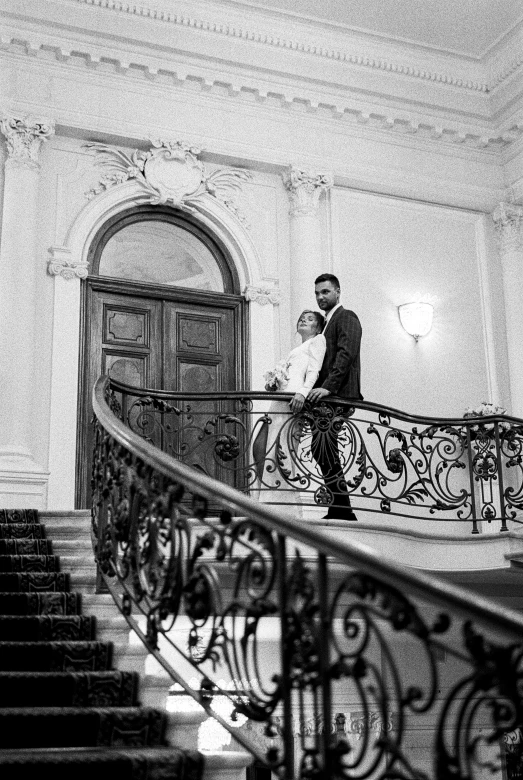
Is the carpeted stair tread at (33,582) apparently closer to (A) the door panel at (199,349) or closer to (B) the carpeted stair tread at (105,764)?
(B) the carpeted stair tread at (105,764)

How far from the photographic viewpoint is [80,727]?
4.28 meters

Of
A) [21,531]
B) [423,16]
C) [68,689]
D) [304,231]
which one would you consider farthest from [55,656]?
[423,16]

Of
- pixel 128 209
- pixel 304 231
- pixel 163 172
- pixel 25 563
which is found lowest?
pixel 25 563

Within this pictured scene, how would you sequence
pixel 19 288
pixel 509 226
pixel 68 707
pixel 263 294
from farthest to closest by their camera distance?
1. pixel 509 226
2. pixel 263 294
3. pixel 19 288
4. pixel 68 707

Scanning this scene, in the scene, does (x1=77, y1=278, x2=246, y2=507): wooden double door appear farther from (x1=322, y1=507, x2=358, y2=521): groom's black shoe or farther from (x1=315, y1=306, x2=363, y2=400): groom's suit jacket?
(x1=322, y1=507, x2=358, y2=521): groom's black shoe

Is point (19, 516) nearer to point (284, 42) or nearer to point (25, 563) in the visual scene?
point (25, 563)

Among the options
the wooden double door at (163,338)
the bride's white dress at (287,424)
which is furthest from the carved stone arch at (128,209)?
the bride's white dress at (287,424)

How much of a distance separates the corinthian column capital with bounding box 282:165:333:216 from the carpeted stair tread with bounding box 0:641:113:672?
7506mm

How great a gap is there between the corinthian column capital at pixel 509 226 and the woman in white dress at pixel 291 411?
4.54 metres

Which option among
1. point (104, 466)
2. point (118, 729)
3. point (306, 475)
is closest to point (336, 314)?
point (306, 475)

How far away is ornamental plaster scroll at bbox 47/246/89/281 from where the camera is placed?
10430 mm

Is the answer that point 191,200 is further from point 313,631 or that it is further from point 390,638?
point 313,631

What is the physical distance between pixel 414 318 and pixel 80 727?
8303 millimetres

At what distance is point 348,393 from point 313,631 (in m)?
5.45
